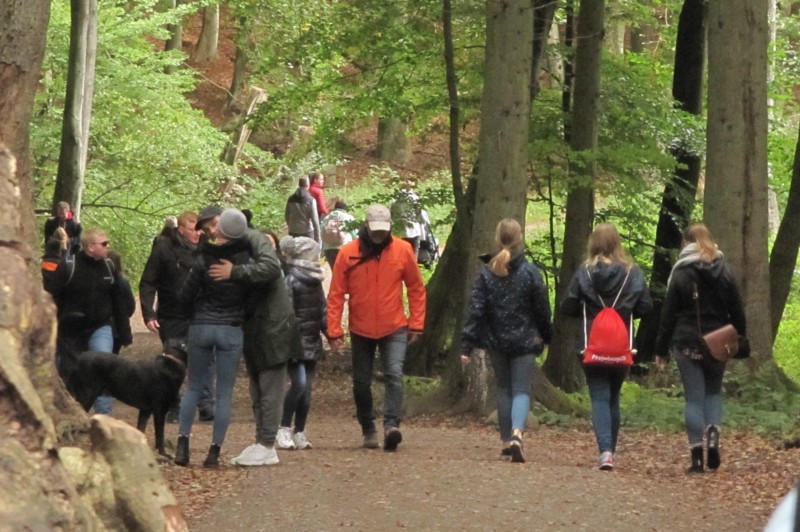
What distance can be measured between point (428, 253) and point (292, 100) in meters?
11.6

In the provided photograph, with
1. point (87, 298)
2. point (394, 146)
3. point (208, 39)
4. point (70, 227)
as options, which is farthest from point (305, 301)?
point (208, 39)

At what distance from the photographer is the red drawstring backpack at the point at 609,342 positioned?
10.5 meters

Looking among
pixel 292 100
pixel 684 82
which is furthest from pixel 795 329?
pixel 292 100

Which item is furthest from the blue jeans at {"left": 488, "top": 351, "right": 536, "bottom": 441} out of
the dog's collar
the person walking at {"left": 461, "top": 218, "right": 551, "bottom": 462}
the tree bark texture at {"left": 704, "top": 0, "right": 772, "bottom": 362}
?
the tree bark texture at {"left": 704, "top": 0, "right": 772, "bottom": 362}

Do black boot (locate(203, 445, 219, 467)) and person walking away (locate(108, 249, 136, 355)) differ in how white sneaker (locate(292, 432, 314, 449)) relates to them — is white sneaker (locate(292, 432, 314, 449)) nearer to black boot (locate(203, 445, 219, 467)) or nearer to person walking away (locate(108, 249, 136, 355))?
black boot (locate(203, 445, 219, 467))

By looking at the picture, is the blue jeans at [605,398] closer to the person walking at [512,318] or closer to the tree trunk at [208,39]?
the person walking at [512,318]

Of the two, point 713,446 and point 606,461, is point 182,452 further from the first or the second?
point 713,446

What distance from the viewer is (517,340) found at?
35.9 feet

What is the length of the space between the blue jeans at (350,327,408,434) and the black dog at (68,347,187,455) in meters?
1.52

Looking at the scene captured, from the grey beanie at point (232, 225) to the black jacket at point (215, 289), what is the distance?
3.0 inches

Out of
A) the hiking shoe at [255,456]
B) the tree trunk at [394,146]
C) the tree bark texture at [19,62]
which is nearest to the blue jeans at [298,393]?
the hiking shoe at [255,456]

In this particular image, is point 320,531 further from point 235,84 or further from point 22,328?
point 235,84

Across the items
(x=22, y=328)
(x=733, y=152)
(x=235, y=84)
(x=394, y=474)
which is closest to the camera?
(x=22, y=328)

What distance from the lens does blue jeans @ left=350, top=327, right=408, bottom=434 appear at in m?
11.5
